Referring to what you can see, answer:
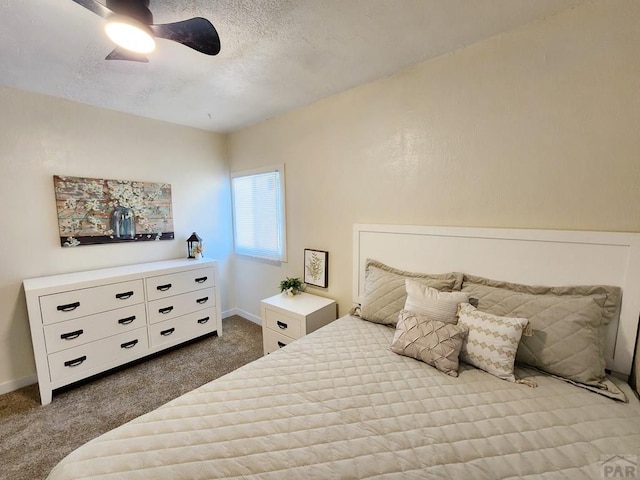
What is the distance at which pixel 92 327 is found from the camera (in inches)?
84.0

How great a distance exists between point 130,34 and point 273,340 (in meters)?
2.30

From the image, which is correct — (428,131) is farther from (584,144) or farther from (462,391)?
(462,391)

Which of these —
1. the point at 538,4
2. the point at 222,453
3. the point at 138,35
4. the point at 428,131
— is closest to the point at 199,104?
the point at 138,35

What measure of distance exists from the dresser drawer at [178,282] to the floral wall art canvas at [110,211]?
0.60 m

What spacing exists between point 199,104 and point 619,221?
123 inches

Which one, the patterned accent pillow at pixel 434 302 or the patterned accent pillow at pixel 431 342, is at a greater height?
the patterned accent pillow at pixel 434 302

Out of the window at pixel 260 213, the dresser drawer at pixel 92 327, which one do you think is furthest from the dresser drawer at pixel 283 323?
the dresser drawer at pixel 92 327

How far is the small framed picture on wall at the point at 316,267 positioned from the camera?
255cm

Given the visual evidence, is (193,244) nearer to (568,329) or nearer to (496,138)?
(496,138)

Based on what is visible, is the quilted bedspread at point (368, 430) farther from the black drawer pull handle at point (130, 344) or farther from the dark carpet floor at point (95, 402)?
the black drawer pull handle at point (130, 344)

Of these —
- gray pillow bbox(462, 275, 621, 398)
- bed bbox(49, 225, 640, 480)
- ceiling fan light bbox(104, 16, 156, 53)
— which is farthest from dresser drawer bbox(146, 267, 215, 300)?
gray pillow bbox(462, 275, 621, 398)

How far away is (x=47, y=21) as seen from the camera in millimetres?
1356

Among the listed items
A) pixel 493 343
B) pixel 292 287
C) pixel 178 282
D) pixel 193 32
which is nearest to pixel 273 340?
pixel 292 287

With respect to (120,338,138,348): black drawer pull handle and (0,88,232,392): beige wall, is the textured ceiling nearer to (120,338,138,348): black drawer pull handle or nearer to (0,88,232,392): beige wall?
(0,88,232,392): beige wall
